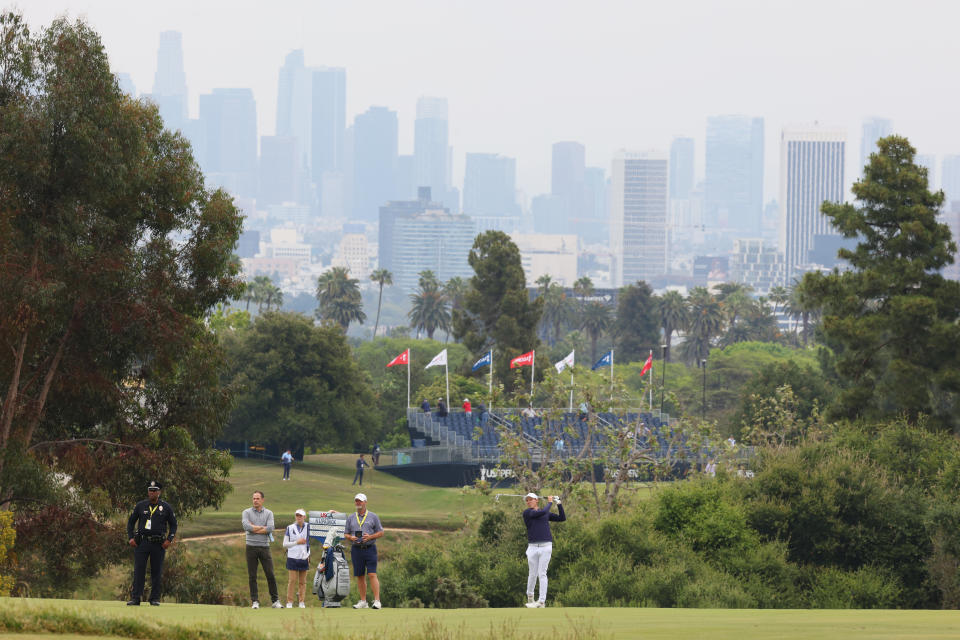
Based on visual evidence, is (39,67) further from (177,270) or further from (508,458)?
(508,458)

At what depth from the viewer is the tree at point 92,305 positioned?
2353 cm

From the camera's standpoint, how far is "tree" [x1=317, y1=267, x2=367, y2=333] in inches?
5394

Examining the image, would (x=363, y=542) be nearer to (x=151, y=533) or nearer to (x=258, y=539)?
(x=258, y=539)

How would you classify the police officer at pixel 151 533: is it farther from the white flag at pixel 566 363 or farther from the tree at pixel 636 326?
the tree at pixel 636 326

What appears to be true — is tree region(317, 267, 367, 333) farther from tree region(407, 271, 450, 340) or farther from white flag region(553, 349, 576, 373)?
white flag region(553, 349, 576, 373)

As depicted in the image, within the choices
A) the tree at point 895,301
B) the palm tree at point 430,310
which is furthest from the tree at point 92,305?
the palm tree at point 430,310

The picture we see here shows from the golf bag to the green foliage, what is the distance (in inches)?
1829

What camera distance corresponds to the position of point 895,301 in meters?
40.2

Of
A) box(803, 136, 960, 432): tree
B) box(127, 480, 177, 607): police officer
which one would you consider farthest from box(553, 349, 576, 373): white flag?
box(127, 480, 177, 607): police officer

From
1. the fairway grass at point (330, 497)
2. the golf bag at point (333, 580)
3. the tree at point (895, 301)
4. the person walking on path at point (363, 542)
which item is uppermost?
the tree at point (895, 301)

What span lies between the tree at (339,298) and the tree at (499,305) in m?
56.0

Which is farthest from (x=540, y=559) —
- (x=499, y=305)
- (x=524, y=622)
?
(x=499, y=305)

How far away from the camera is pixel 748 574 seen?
26.9m

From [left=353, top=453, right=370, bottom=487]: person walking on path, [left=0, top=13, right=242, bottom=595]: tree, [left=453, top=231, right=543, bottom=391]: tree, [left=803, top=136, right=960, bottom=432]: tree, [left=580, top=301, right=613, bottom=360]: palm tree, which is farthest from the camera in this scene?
[left=580, top=301, right=613, bottom=360]: palm tree
